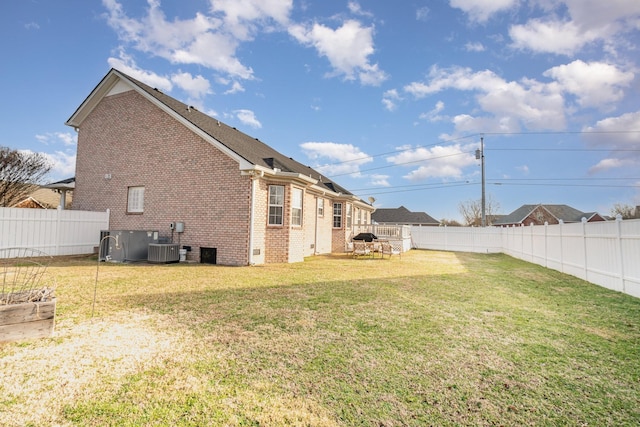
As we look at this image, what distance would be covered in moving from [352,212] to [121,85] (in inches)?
583

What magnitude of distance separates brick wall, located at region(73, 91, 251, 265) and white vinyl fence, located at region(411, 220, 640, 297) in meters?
10.8

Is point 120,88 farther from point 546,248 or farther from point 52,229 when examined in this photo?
point 546,248

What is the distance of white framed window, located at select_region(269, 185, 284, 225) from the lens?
1215 centimetres

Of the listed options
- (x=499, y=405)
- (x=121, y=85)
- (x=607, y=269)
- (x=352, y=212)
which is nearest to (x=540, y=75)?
Result: (x=607, y=269)

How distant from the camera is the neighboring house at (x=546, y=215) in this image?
4350cm

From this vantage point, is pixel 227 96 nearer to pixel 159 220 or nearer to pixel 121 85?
pixel 121 85

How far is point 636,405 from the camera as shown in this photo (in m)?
2.54

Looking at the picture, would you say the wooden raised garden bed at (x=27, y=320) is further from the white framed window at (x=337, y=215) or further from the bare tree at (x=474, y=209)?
the bare tree at (x=474, y=209)

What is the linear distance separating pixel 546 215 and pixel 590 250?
43.2 m

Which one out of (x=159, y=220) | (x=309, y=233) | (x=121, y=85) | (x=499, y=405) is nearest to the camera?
(x=499, y=405)

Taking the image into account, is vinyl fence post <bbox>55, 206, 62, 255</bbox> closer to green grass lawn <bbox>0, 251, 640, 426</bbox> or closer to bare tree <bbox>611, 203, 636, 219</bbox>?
green grass lawn <bbox>0, 251, 640, 426</bbox>

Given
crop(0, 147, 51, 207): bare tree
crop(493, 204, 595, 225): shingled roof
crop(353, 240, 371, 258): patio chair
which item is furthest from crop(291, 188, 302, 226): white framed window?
crop(493, 204, 595, 225): shingled roof

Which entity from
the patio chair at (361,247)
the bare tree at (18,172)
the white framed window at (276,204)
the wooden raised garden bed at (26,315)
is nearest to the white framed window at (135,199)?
the white framed window at (276,204)

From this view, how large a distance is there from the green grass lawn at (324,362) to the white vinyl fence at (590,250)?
1.26 meters
